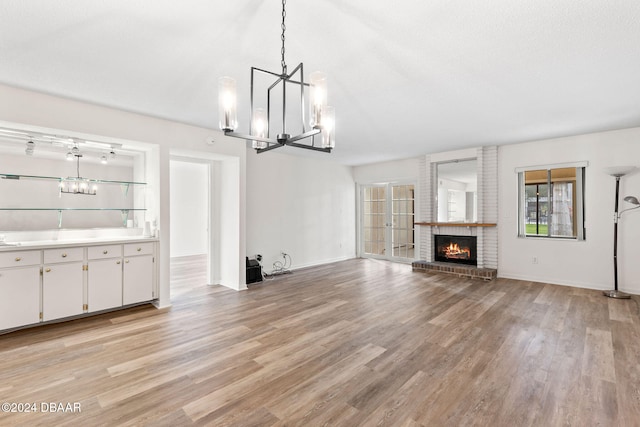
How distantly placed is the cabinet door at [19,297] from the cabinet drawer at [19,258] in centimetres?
6

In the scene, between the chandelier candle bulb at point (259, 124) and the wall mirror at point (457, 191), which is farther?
the wall mirror at point (457, 191)

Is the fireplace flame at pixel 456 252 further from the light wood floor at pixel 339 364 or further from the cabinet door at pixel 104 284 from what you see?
the cabinet door at pixel 104 284

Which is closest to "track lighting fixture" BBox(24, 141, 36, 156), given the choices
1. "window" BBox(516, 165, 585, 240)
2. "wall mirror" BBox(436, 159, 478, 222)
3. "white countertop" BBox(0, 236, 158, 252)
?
"white countertop" BBox(0, 236, 158, 252)

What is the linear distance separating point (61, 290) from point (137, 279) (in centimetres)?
75

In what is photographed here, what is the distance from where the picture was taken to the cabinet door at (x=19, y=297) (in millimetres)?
3045

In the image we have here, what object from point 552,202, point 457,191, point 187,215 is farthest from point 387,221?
point 187,215

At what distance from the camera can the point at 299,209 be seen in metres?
6.83

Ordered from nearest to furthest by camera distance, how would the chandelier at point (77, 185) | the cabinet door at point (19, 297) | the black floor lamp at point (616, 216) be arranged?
1. the cabinet door at point (19, 297)
2. the chandelier at point (77, 185)
3. the black floor lamp at point (616, 216)

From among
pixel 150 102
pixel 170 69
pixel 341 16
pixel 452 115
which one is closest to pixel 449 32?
pixel 341 16

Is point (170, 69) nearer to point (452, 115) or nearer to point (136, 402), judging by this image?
point (136, 402)

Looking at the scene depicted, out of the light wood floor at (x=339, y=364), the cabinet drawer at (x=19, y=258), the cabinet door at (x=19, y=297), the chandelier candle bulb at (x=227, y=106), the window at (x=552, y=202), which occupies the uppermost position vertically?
the chandelier candle bulb at (x=227, y=106)

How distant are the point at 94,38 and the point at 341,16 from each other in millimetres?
1818

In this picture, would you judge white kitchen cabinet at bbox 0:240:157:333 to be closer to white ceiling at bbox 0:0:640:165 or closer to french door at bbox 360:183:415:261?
white ceiling at bbox 0:0:640:165

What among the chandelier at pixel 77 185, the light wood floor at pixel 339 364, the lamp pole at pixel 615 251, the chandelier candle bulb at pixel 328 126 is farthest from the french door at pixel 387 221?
the chandelier at pixel 77 185
